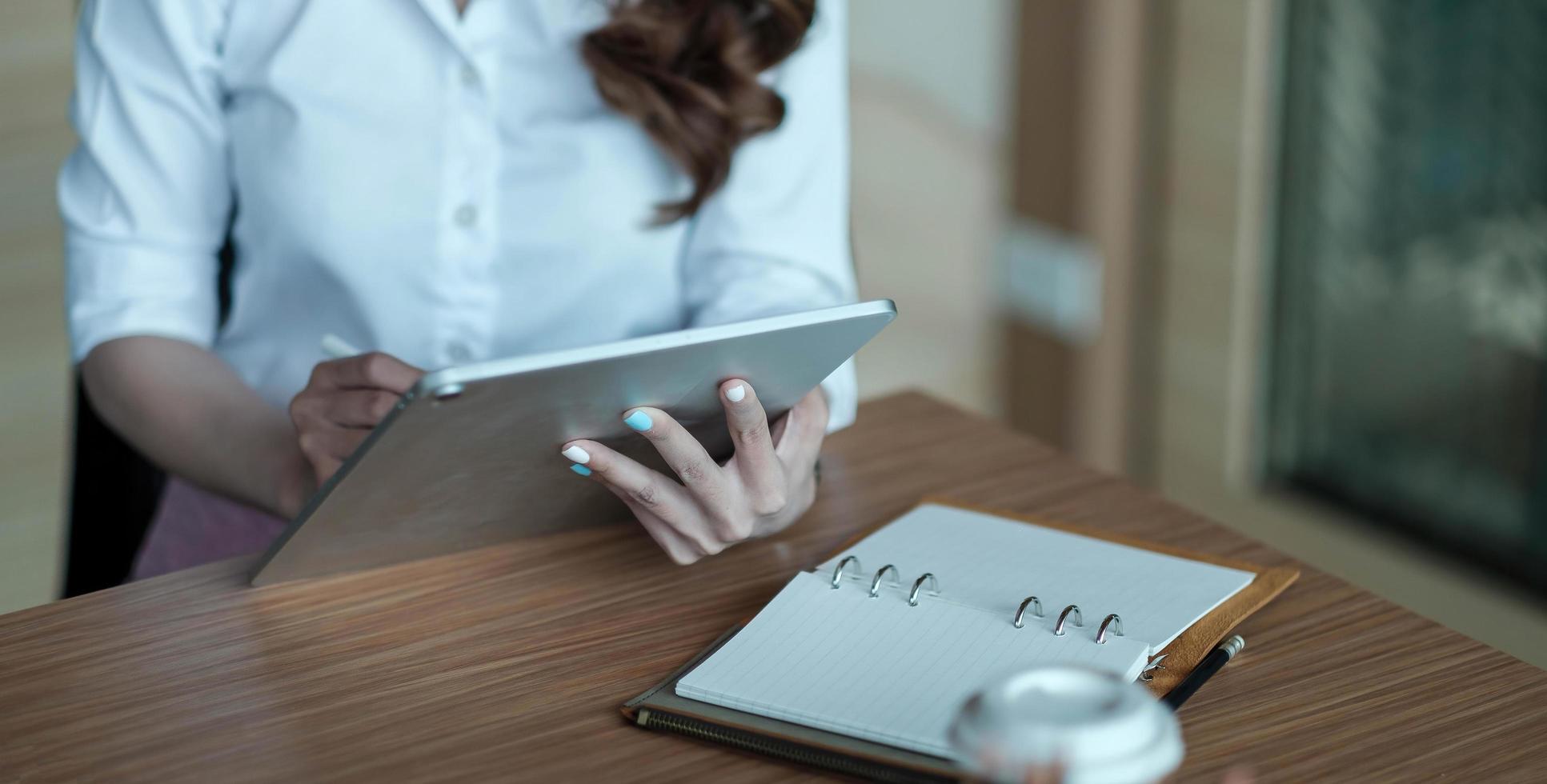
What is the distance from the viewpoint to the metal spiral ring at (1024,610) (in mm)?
673

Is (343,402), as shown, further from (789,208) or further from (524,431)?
(789,208)

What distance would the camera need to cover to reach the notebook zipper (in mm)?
570

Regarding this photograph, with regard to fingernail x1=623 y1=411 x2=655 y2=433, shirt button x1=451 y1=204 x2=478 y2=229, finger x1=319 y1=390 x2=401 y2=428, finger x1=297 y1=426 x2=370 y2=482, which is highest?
fingernail x1=623 y1=411 x2=655 y2=433

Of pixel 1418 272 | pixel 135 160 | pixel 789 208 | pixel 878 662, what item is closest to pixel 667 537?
pixel 878 662

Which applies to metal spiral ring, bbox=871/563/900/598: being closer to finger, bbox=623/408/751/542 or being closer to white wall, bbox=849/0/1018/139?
finger, bbox=623/408/751/542

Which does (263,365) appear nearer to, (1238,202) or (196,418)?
(196,418)

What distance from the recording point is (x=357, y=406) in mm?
812

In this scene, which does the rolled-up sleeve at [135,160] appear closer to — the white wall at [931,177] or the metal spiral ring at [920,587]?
the metal spiral ring at [920,587]

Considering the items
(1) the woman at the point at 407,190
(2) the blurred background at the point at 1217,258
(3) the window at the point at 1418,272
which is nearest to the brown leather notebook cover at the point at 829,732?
(1) the woman at the point at 407,190

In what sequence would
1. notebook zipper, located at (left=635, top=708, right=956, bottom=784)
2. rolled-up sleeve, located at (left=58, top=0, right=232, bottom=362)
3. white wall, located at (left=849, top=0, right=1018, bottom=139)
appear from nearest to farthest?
1. notebook zipper, located at (left=635, top=708, right=956, bottom=784)
2. rolled-up sleeve, located at (left=58, top=0, right=232, bottom=362)
3. white wall, located at (left=849, top=0, right=1018, bottom=139)

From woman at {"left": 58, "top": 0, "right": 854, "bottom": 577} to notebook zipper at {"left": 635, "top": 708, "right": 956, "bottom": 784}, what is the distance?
41 centimetres

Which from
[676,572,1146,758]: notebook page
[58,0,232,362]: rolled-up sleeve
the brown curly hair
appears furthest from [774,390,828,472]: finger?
[58,0,232,362]: rolled-up sleeve

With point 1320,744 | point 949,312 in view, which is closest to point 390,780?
point 1320,744

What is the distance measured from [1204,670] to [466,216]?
0.69 metres
